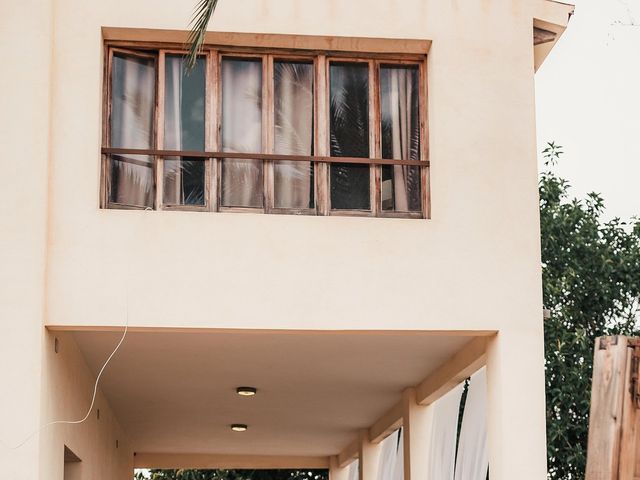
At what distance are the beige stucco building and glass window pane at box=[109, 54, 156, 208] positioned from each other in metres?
0.01

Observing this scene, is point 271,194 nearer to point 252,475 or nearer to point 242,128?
point 242,128

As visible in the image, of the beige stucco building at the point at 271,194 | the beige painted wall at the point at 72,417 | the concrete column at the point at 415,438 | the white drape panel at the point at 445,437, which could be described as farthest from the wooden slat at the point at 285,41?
the concrete column at the point at 415,438

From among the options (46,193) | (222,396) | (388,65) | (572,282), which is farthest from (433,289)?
(572,282)

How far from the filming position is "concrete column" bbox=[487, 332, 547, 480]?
970 centimetres

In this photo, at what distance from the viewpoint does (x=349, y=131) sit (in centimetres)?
1062

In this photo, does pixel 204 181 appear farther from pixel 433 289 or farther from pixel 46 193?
pixel 433 289

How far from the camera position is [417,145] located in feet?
34.9

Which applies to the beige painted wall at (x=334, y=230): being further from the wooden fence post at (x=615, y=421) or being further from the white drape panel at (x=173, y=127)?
the wooden fence post at (x=615, y=421)

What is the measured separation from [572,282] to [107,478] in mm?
10717

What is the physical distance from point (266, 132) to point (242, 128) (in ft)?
0.70

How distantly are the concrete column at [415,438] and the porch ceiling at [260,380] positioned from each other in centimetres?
27

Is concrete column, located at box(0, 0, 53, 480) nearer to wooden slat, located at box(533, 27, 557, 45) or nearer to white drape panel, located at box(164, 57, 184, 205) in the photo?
white drape panel, located at box(164, 57, 184, 205)

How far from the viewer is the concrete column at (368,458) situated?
54.6 ft

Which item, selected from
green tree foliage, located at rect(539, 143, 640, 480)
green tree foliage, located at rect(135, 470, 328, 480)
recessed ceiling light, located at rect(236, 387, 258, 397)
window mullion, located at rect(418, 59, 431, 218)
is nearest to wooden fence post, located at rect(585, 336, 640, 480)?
window mullion, located at rect(418, 59, 431, 218)
